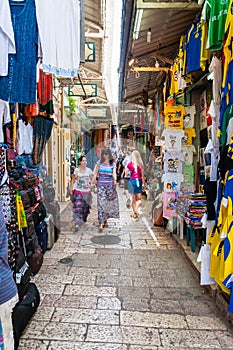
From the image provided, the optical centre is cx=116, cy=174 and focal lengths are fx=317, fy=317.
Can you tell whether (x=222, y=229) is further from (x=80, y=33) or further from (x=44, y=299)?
(x=80, y=33)

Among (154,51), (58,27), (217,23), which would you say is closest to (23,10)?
(58,27)

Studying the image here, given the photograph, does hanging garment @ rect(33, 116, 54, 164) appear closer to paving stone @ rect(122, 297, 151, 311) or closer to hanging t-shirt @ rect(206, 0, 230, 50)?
paving stone @ rect(122, 297, 151, 311)

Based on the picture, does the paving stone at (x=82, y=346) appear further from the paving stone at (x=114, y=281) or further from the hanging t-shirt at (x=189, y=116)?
the hanging t-shirt at (x=189, y=116)

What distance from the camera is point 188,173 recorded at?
6.06 metres

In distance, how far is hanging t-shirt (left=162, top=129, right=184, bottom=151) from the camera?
5902 millimetres

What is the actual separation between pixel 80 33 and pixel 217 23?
1.40 m

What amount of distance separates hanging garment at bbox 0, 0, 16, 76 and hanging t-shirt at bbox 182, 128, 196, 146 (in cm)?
397

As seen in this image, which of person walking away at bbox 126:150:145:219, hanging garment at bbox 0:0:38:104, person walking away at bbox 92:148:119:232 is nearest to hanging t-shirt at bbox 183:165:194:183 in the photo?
person walking away at bbox 92:148:119:232

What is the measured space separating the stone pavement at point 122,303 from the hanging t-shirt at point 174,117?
87.9 inches

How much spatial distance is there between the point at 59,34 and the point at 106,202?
14.1ft

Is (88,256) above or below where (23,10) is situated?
below

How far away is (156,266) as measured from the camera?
4832mm

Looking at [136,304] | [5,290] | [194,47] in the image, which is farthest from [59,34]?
[136,304]

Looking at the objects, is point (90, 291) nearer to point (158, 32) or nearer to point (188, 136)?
point (188, 136)
